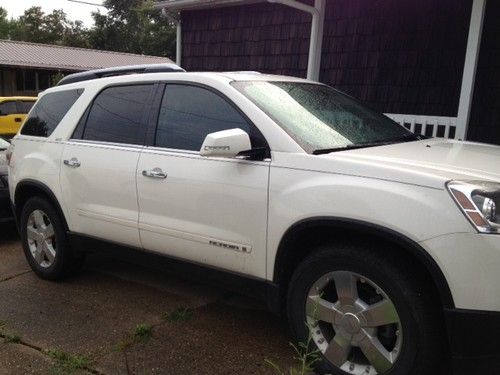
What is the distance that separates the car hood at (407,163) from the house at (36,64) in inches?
1057

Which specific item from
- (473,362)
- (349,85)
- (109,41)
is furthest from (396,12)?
(109,41)

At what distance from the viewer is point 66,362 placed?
323 centimetres

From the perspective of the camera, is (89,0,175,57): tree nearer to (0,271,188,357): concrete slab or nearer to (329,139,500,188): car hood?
(0,271,188,357): concrete slab

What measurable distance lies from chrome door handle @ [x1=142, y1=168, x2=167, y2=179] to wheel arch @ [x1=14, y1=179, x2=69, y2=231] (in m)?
1.17

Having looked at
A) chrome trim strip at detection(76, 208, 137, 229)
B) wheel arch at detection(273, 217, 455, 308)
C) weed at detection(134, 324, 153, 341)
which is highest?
wheel arch at detection(273, 217, 455, 308)

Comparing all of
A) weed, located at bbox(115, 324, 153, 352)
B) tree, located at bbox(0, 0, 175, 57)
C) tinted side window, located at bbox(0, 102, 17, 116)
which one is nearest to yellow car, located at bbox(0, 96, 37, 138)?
tinted side window, located at bbox(0, 102, 17, 116)

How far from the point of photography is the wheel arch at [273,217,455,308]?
97.0 inches

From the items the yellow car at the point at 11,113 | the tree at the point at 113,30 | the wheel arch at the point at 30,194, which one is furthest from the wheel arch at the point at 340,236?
the tree at the point at 113,30

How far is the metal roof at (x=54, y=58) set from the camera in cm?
2748

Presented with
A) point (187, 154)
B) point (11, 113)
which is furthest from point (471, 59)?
point (11, 113)

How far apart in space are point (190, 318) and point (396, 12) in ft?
21.0

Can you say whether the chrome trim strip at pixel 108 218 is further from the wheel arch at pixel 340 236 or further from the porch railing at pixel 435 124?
the porch railing at pixel 435 124

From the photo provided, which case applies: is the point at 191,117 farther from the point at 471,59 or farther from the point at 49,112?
the point at 471,59

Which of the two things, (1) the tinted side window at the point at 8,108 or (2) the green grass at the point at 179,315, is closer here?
(2) the green grass at the point at 179,315
